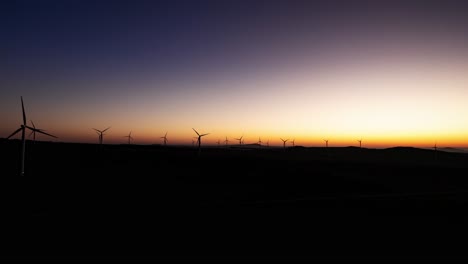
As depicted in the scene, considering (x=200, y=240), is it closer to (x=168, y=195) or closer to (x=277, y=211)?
(x=277, y=211)

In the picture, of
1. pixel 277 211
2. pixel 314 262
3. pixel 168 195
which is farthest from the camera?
pixel 168 195

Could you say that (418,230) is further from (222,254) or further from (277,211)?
(222,254)

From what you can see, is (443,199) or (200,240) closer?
(200,240)

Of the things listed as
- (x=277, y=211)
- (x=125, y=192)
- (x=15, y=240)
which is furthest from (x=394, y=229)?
(x=125, y=192)

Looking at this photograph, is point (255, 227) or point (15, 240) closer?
point (15, 240)

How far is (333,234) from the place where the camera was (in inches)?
485

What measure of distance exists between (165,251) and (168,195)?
52.8 ft

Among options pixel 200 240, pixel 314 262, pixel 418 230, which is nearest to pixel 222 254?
Answer: pixel 200 240

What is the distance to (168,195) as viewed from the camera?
26.2 metres

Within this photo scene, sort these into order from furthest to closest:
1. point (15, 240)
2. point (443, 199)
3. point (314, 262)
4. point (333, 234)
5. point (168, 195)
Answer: point (168, 195)
point (443, 199)
point (333, 234)
point (15, 240)
point (314, 262)

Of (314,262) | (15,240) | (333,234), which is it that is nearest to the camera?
(314,262)

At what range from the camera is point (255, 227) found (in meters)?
13.1

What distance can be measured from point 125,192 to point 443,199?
76.1 ft

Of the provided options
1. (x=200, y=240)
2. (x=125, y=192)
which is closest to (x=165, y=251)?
(x=200, y=240)
